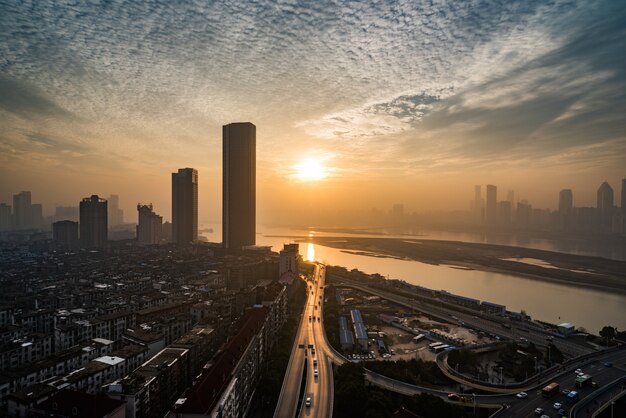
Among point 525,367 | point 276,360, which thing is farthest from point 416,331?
point 276,360

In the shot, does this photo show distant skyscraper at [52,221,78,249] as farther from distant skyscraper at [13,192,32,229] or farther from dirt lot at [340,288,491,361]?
dirt lot at [340,288,491,361]

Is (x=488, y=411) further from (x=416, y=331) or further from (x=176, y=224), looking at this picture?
(x=176, y=224)

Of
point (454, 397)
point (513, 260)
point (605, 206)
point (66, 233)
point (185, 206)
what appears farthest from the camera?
point (605, 206)

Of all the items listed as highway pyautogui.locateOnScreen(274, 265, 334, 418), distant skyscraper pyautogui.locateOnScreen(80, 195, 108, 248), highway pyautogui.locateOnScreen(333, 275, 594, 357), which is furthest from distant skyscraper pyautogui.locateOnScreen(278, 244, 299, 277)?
distant skyscraper pyautogui.locateOnScreen(80, 195, 108, 248)

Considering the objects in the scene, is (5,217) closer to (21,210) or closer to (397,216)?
(21,210)

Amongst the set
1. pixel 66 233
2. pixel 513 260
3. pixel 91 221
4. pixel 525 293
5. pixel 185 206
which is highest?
pixel 185 206

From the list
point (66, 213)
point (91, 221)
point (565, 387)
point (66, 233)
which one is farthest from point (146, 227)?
point (565, 387)

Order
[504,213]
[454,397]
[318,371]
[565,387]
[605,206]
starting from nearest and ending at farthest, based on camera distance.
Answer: [454,397]
[565,387]
[318,371]
[605,206]
[504,213]
